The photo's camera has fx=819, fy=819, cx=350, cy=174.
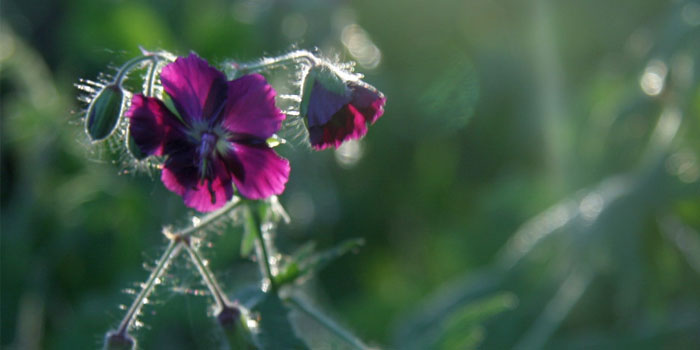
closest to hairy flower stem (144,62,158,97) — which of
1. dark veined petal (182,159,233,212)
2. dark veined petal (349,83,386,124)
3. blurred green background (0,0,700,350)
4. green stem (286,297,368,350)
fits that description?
dark veined petal (182,159,233,212)

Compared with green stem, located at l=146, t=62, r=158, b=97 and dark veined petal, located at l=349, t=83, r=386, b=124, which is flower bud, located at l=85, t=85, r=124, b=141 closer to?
green stem, located at l=146, t=62, r=158, b=97

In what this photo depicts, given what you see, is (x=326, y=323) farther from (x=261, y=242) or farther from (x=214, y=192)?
(x=214, y=192)

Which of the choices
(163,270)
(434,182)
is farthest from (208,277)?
(434,182)

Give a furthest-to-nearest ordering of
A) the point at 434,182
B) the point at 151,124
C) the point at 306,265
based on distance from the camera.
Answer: the point at 434,182 < the point at 306,265 < the point at 151,124

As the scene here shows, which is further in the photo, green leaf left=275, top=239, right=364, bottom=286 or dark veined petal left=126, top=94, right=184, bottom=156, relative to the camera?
green leaf left=275, top=239, right=364, bottom=286

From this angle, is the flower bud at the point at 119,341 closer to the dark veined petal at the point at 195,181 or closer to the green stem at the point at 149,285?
the green stem at the point at 149,285

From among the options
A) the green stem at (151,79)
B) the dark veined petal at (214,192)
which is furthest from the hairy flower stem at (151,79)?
the dark veined petal at (214,192)
